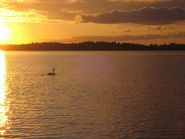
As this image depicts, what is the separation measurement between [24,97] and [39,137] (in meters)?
29.2

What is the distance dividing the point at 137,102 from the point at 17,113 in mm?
18715

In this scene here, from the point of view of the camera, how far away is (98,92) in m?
73.6

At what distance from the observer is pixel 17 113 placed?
50.5 meters

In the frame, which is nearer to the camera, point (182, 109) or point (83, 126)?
point (83, 126)

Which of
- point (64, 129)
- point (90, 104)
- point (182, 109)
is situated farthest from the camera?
point (90, 104)

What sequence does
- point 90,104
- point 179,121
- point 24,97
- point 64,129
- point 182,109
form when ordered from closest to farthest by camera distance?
point 64,129
point 179,121
point 182,109
point 90,104
point 24,97

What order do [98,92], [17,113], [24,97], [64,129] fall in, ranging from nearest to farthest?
[64,129]
[17,113]
[24,97]
[98,92]

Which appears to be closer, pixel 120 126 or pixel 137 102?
pixel 120 126

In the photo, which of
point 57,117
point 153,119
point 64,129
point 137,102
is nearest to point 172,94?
point 137,102

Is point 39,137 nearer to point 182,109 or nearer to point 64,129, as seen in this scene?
point 64,129

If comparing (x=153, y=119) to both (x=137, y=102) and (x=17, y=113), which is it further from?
(x=17, y=113)

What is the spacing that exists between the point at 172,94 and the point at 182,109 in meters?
16.5

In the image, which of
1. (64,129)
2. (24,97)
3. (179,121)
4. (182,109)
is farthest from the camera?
(24,97)

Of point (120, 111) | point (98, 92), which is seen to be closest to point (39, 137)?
point (120, 111)
